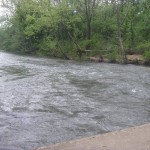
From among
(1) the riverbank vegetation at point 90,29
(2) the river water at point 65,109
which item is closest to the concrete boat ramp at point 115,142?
(2) the river water at point 65,109

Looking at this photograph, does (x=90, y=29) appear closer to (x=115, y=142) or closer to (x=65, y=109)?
(x=65, y=109)

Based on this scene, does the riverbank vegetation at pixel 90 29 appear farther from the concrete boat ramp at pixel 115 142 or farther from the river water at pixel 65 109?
the concrete boat ramp at pixel 115 142

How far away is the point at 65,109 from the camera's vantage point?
9898 mm

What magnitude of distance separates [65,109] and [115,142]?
3993 millimetres

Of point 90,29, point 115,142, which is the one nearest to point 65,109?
point 115,142

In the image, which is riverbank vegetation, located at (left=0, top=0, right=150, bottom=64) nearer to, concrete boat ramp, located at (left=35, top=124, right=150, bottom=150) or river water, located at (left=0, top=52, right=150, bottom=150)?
river water, located at (left=0, top=52, right=150, bottom=150)

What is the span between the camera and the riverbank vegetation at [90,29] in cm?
2997

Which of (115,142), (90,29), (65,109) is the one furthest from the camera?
(90,29)

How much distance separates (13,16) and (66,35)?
46.3 feet

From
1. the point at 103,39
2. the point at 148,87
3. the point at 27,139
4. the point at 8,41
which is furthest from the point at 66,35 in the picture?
the point at 27,139

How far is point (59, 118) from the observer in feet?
29.0

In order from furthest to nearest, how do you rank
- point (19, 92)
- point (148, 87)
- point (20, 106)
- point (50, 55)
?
point (50, 55) < point (148, 87) < point (19, 92) < point (20, 106)

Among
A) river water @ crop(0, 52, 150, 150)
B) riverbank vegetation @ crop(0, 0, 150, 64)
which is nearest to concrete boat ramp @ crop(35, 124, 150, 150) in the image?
river water @ crop(0, 52, 150, 150)

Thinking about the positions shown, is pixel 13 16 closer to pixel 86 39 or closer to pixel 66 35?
pixel 66 35
